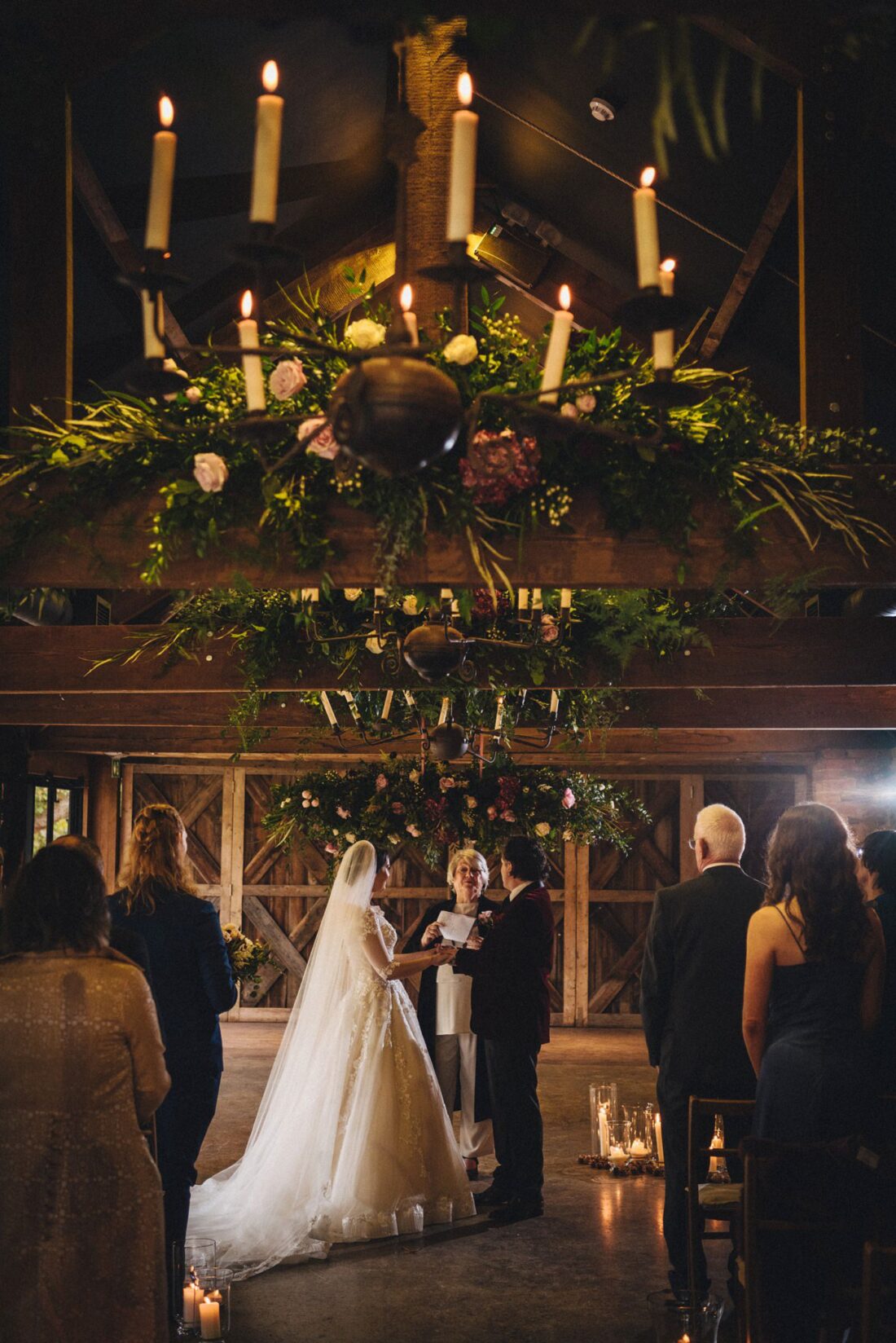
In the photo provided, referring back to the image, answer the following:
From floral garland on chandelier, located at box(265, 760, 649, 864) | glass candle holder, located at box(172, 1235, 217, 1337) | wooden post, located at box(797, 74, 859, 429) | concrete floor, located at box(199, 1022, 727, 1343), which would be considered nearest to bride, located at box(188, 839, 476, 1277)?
concrete floor, located at box(199, 1022, 727, 1343)

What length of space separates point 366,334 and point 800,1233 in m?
2.35

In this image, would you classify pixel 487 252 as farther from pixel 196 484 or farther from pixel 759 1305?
pixel 759 1305

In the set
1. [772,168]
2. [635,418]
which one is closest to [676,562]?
[635,418]

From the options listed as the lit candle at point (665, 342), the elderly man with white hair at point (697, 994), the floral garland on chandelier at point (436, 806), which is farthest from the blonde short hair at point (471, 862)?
the lit candle at point (665, 342)

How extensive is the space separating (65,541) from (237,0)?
141 centimetres

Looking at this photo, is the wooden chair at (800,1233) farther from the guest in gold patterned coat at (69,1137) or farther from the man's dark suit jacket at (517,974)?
the man's dark suit jacket at (517,974)

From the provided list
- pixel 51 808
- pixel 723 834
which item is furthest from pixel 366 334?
pixel 51 808

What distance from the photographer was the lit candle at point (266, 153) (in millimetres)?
1893

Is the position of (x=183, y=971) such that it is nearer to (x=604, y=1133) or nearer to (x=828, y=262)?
(x=828, y=262)

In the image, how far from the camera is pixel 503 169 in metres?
6.11

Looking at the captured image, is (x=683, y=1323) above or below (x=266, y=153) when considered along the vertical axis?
below

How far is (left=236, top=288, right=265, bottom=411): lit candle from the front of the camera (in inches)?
93.1

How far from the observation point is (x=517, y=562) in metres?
3.09

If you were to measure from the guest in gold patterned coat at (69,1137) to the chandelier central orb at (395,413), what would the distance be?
1.30 metres
